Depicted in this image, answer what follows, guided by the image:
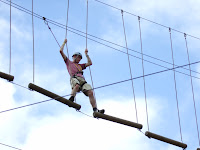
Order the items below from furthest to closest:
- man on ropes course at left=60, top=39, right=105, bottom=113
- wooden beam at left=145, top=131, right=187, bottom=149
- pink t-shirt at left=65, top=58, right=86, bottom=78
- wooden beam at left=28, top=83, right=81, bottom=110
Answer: wooden beam at left=145, top=131, right=187, bottom=149 → pink t-shirt at left=65, top=58, right=86, bottom=78 → man on ropes course at left=60, top=39, right=105, bottom=113 → wooden beam at left=28, top=83, right=81, bottom=110

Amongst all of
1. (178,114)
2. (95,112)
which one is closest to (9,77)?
(95,112)

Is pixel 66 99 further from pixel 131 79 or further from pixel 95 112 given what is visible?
pixel 131 79

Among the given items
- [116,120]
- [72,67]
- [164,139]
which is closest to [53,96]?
[72,67]

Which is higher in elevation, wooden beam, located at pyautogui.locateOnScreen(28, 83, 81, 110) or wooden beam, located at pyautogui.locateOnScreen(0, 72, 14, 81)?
wooden beam, located at pyautogui.locateOnScreen(0, 72, 14, 81)

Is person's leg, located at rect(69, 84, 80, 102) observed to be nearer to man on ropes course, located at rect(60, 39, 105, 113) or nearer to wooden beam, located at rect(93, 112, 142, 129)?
man on ropes course, located at rect(60, 39, 105, 113)

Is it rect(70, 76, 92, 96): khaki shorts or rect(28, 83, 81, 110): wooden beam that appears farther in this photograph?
rect(70, 76, 92, 96): khaki shorts

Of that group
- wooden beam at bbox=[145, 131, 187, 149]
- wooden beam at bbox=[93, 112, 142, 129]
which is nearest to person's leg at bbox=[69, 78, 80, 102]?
wooden beam at bbox=[93, 112, 142, 129]

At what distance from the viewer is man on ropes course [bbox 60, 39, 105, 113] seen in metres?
10.5

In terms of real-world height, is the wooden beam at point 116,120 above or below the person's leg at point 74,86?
below

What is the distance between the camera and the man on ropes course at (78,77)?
34.6ft

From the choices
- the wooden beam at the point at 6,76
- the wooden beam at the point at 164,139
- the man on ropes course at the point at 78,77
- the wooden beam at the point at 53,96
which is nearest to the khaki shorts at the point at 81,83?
the man on ropes course at the point at 78,77

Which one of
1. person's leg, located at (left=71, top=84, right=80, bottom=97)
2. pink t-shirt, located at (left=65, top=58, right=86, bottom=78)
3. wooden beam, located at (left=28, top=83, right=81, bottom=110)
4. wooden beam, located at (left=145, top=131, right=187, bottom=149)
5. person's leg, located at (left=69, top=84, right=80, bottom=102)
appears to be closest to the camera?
wooden beam, located at (left=28, top=83, right=81, bottom=110)

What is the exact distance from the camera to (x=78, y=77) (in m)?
10.8

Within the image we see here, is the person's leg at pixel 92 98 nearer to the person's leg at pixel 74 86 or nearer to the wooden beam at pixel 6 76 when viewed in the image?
the person's leg at pixel 74 86
